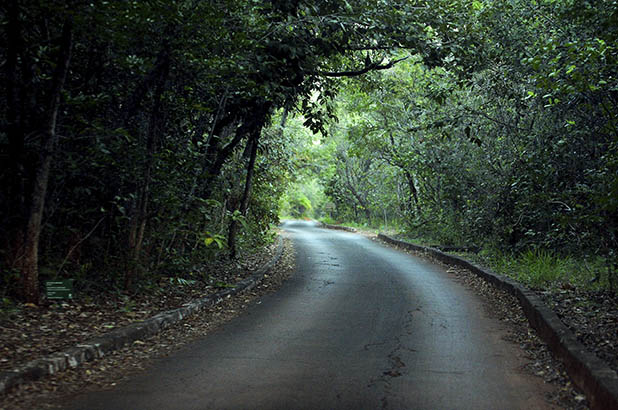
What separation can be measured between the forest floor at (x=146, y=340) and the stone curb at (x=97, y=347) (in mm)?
71

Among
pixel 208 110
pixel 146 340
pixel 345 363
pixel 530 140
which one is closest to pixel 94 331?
pixel 146 340

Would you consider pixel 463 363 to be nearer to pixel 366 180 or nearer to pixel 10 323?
pixel 10 323

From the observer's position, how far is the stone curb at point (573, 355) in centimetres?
416

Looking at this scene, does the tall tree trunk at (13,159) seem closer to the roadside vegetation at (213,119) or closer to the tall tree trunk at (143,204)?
the roadside vegetation at (213,119)

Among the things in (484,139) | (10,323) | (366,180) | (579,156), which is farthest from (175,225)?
(366,180)

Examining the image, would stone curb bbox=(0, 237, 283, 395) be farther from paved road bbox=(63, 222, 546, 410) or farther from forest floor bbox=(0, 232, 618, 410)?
paved road bbox=(63, 222, 546, 410)

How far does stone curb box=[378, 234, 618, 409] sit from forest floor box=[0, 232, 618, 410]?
0.35ft

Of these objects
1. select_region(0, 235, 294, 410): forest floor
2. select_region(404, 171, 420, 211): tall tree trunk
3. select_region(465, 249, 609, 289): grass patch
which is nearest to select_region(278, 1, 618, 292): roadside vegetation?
select_region(465, 249, 609, 289): grass patch

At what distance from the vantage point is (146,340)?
6320 millimetres

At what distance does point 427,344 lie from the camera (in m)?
6.27

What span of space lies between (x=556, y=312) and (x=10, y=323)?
20.9 feet

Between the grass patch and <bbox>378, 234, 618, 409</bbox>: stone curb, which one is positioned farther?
the grass patch

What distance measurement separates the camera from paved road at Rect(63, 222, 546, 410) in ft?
14.4

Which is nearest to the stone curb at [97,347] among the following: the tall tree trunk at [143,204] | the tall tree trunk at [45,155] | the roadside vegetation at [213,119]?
the roadside vegetation at [213,119]
